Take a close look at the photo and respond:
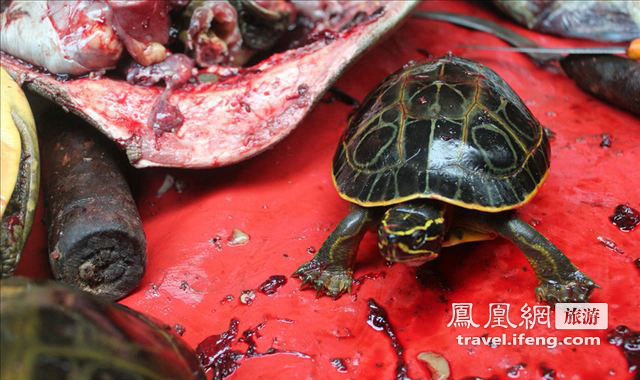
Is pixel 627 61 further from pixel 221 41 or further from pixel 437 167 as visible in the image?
pixel 221 41

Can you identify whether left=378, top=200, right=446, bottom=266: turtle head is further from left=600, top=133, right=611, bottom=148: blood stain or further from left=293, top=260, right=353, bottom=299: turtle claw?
left=600, top=133, right=611, bottom=148: blood stain

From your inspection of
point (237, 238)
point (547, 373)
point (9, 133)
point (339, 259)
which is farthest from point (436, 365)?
point (9, 133)

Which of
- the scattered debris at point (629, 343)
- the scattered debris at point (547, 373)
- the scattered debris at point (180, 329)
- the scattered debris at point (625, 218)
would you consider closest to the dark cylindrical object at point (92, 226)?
the scattered debris at point (180, 329)

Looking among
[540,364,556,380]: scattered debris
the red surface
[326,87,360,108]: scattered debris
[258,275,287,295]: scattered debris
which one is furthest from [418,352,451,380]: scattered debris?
[326,87,360,108]: scattered debris

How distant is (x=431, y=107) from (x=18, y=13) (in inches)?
80.0

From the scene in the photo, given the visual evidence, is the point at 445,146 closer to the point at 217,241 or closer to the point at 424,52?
the point at 217,241

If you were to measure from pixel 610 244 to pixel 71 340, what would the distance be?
2.01 meters

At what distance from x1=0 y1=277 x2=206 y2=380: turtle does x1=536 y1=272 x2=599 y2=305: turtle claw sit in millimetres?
1315

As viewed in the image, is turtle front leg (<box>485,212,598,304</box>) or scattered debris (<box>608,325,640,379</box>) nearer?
scattered debris (<box>608,325,640,379</box>)

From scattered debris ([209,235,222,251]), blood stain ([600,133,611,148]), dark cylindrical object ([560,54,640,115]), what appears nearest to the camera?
scattered debris ([209,235,222,251])

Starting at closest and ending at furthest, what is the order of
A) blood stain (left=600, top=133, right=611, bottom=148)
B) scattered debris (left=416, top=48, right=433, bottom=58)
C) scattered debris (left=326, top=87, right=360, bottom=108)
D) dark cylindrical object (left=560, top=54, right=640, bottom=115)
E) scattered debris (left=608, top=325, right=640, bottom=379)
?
scattered debris (left=608, top=325, right=640, bottom=379)
blood stain (left=600, top=133, right=611, bottom=148)
dark cylindrical object (left=560, top=54, right=640, bottom=115)
scattered debris (left=326, top=87, right=360, bottom=108)
scattered debris (left=416, top=48, right=433, bottom=58)

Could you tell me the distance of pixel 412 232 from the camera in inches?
78.0

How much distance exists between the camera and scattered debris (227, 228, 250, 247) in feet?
8.53

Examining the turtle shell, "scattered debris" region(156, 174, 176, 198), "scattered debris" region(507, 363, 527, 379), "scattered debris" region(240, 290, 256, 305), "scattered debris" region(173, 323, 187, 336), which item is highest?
the turtle shell
